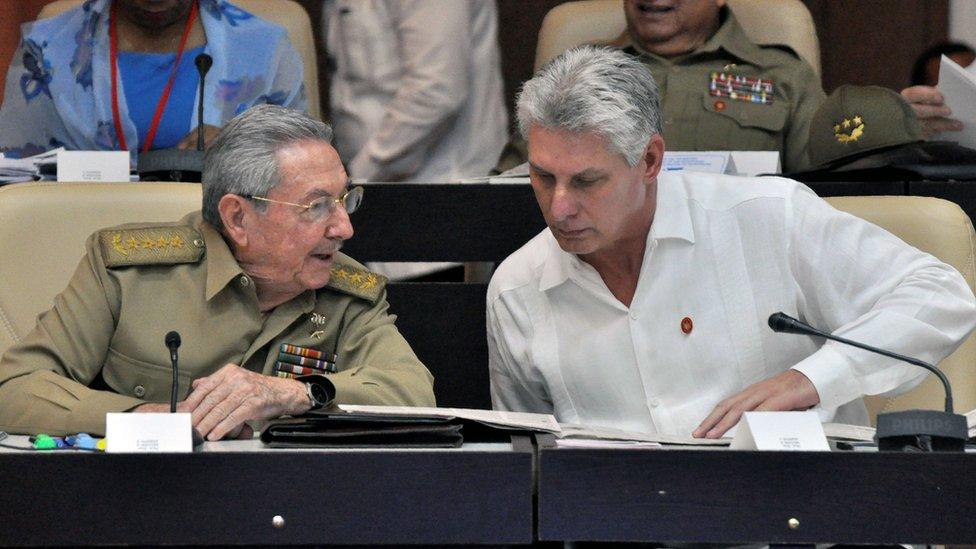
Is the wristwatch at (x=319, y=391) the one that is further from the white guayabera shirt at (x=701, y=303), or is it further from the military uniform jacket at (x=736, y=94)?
the military uniform jacket at (x=736, y=94)

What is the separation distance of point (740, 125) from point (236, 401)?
1848mm

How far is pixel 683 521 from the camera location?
1.51m

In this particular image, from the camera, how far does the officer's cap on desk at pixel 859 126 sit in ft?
9.41

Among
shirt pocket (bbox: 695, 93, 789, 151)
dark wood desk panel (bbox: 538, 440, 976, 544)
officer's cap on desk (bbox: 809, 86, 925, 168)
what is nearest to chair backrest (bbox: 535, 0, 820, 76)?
shirt pocket (bbox: 695, 93, 789, 151)

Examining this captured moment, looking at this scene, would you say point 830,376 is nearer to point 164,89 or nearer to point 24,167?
point 24,167

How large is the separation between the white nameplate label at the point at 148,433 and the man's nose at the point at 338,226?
2.35ft

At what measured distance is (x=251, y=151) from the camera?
2.27 m

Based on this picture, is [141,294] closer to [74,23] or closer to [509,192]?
[509,192]

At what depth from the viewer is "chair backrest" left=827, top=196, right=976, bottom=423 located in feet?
7.75

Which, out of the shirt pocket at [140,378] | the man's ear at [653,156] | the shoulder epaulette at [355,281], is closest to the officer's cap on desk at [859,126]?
the man's ear at [653,156]

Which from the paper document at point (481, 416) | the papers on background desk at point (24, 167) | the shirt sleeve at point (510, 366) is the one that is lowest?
the shirt sleeve at point (510, 366)

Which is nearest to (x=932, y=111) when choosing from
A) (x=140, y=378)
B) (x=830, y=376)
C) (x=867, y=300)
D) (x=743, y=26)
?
(x=743, y=26)

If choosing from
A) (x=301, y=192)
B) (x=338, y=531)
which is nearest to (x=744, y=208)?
(x=301, y=192)

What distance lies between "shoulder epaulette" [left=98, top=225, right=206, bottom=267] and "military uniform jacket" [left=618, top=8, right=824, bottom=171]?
1.42 m
